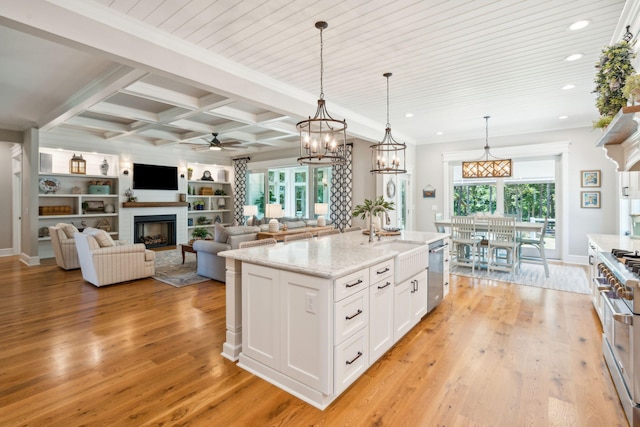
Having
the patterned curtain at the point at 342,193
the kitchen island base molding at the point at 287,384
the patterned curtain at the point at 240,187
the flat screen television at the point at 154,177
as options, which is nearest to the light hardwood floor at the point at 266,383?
the kitchen island base molding at the point at 287,384

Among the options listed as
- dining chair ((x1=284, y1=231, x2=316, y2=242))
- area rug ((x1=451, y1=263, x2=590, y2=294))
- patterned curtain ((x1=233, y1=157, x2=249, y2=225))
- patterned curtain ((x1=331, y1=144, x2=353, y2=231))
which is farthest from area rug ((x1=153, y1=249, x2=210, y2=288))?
area rug ((x1=451, y1=263, x2=590, y2=294))

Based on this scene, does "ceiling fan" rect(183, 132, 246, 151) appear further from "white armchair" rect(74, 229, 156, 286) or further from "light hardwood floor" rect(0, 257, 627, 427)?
"light hardwood floor" rect(0, 257, 627, 427)

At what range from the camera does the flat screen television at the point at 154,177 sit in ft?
27.9

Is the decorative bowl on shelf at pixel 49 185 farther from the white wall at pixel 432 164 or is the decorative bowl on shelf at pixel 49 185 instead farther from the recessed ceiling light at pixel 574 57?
the recessed ceiling light at pixel 574 57

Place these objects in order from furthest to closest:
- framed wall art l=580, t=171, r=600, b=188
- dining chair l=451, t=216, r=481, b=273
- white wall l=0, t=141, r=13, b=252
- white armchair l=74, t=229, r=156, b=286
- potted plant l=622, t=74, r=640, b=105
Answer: white wall l=0, t=141, r=13, b=252, framed wall art l=580, t=171, r=600, b=188, dining chair l=451, t=216, r=481, b=273, white armchair l=74, t=229, r=156, b=286, potted plant l=622, t=74, r=640, b=105

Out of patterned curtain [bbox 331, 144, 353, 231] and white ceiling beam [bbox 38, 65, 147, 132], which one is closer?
white ceiling beam [bbox 38, 65, 147, 132]

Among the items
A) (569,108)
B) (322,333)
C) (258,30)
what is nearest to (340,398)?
(322,333)

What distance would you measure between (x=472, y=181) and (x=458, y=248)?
214 cm

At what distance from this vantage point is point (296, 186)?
30.9 feet

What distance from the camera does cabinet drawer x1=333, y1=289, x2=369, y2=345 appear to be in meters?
2.03

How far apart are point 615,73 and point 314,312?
2698 mm

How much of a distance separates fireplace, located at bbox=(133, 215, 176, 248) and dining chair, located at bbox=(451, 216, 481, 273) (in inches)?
300

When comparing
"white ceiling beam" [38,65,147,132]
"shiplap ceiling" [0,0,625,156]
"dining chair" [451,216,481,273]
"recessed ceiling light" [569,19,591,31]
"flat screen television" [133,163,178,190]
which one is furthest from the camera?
"flat screen television" [133,163,178,190]

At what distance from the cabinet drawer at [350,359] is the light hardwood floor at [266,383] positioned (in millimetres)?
116
